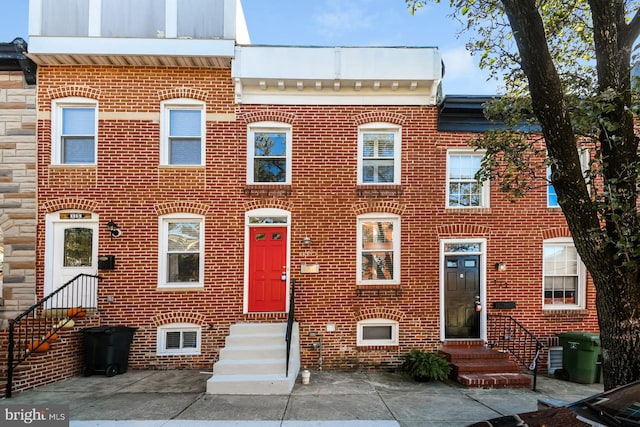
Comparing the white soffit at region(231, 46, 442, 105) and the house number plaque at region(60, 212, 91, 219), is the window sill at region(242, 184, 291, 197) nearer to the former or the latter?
the white soffit at region(231, 46, 442, 105)

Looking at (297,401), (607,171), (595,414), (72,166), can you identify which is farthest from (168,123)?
(595,414)

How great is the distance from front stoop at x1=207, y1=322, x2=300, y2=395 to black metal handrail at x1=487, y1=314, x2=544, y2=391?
434 cm

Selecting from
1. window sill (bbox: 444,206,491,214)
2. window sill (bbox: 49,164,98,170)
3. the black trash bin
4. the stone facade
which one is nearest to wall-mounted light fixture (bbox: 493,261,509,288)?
window sill (bbox: 444,206,491,214)

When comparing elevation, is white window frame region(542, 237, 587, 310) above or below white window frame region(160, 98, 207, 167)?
below

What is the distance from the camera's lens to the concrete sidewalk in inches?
203

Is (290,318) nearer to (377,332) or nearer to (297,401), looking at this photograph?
(297,401)

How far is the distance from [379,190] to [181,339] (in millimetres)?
5448

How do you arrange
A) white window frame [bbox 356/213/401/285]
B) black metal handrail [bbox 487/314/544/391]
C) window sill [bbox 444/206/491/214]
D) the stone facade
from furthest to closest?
window sill [bbox 444/206/491/214], white window frame [bbox 356/213/401/285], black metal handrail [bbox 487/314/544/391], the stone facade

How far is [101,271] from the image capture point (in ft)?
25.6

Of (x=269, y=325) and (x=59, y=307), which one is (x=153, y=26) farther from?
(x=269, y=325)

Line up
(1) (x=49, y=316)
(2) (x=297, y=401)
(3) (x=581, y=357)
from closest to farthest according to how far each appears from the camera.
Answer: (2) (x=297, y=401) < (3) (x=581, y=357) < (1) (x=49, y=316)

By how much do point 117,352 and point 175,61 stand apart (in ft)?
20.4

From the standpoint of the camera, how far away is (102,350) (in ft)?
23.5

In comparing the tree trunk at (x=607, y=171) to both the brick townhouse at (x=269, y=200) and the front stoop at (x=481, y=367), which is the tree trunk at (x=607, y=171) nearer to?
the front stoop at (x=481, y=367)
